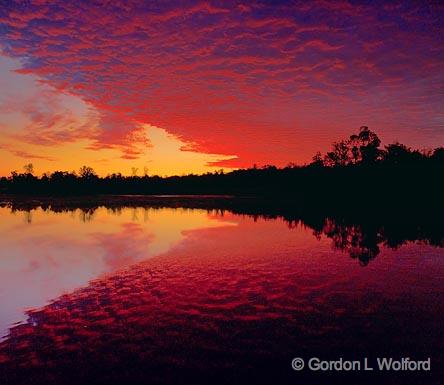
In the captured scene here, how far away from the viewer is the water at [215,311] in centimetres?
947

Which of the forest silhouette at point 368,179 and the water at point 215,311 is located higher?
the forest silhouette at point 368,179

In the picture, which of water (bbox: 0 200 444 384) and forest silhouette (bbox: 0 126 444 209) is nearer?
water (bbox: 0 200 444 384)

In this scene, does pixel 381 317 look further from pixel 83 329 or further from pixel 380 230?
pixel 380 230

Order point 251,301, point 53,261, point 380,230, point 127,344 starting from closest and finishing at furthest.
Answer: point 127,344, point 251,301, point 53,261, point 380,230

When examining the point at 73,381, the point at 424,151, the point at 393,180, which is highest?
the point at 424,151

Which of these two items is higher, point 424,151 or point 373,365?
point 424,151

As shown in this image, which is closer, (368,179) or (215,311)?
(215,311)

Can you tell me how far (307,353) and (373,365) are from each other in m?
1.66

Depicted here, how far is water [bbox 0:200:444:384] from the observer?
9.47 metres

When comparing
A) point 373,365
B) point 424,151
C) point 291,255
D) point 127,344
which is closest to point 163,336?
point 127,344

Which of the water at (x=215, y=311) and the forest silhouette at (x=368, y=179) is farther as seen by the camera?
the forest silhouette at (x=368, y=179)

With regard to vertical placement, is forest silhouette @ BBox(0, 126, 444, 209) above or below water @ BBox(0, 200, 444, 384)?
above

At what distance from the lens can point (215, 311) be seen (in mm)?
13328

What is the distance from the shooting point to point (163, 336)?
11250mm
